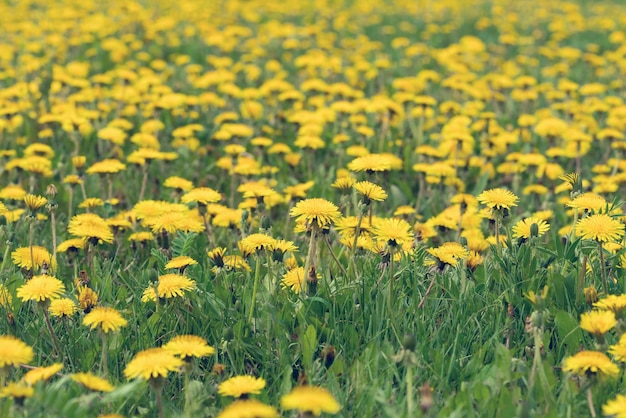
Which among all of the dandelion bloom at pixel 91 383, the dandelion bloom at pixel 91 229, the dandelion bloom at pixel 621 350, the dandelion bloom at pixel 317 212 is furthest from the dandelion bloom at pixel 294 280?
the dandelion bloom at pixel 621 350

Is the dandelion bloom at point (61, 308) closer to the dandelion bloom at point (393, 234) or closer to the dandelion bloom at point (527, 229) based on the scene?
the dandelion bloom at point (393, 234)

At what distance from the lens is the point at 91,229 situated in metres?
2.70

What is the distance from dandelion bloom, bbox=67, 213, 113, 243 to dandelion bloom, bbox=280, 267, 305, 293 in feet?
1.96

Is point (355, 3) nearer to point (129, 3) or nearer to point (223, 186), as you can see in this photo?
point (129, 3)

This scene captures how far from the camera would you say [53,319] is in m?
2.50

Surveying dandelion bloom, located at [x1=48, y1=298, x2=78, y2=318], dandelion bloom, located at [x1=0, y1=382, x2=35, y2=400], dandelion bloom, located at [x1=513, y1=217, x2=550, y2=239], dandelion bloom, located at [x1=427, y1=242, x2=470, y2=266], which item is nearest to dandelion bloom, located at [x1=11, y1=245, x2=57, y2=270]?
dandelion bloom, located at [x1=48, y1=298, x2=78, y2=318]

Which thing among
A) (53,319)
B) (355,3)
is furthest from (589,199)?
(355,3)

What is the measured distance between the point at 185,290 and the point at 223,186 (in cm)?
164

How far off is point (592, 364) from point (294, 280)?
98cm

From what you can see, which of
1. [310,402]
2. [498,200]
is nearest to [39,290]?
[310,402]

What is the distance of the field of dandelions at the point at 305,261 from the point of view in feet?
6.63

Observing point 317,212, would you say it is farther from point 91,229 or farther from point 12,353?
point 12,353

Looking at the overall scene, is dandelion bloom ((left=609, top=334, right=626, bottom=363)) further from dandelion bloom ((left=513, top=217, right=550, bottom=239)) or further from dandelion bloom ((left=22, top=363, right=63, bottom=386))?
dandelion bloom ((left=22, top=363, right=63, bottom=386))

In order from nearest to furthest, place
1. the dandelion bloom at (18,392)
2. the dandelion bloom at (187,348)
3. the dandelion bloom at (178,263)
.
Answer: the dandelion bloom at (18,392) → the dandelion bloom at (187,348) → the dandelion bloom at (178,263)
